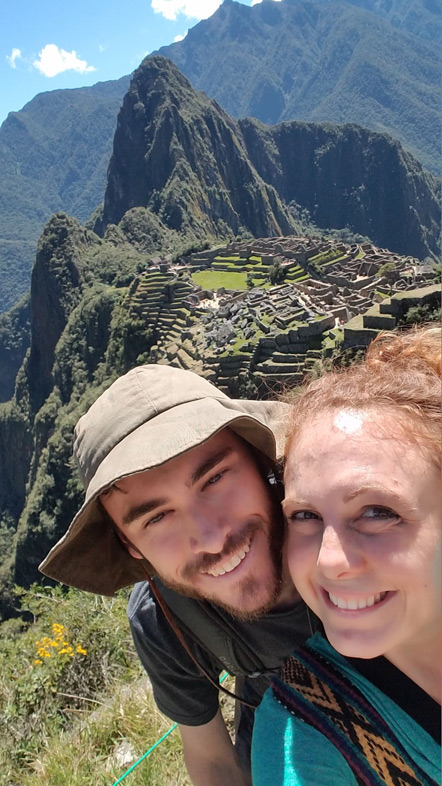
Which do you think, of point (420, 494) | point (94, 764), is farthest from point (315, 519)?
point (94, 764)

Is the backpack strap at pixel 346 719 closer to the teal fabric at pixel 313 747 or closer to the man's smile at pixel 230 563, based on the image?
the teal fabric at pixel 313 747

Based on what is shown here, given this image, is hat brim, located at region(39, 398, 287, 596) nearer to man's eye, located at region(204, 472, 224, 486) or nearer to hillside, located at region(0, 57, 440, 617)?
man's eye, located at region(204, 472, 224, 486)

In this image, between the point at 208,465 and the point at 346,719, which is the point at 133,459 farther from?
Answer: the point at 346,719

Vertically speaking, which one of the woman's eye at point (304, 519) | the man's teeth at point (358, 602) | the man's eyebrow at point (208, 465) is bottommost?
the man's teeth at point (358, 602)

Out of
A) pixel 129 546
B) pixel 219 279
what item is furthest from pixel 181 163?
pixel 129 546

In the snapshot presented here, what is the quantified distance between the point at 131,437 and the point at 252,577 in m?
0.51

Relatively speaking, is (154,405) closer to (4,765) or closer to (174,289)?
(4,765)

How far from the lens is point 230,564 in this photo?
5.28 ft

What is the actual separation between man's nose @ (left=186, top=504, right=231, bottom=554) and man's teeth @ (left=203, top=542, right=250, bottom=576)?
2.0 inches

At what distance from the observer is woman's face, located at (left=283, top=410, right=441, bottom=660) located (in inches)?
44.6

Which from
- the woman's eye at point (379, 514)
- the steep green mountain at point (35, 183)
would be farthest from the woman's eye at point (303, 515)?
the steep green mountain at point (35, 183)

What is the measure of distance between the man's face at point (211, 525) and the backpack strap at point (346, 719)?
30 centimetres

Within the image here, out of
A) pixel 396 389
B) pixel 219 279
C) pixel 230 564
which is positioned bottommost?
pixel 219 279

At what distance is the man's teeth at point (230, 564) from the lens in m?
1.59
